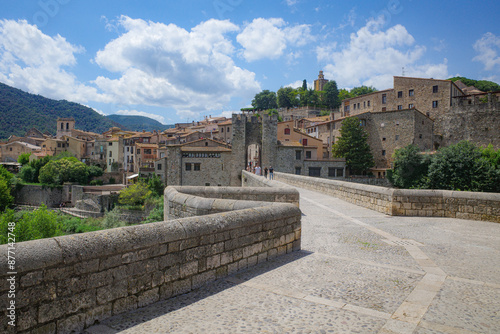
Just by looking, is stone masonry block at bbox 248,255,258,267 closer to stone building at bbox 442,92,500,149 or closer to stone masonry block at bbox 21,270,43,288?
stone masonry block at bbox 21,270,43,288

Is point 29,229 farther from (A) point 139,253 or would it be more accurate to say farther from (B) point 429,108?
(B) point 429,108

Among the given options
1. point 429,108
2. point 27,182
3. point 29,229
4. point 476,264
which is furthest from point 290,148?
point 27,182

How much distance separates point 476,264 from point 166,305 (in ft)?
18.7

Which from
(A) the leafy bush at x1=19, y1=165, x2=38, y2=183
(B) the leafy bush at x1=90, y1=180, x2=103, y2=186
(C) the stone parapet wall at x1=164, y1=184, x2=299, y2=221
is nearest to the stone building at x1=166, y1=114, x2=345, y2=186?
(B) the leafy bush at x1=90, y1=180, x2=103, y2=186

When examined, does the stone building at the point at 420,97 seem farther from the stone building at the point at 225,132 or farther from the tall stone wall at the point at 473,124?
the stone building at the point at 225,132

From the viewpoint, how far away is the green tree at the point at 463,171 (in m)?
28.2

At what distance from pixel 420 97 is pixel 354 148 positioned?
51.4 ft

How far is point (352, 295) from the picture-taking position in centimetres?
455

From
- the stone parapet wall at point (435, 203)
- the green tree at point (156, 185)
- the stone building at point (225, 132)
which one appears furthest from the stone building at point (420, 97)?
the stone parapet wall at point (435, 203)

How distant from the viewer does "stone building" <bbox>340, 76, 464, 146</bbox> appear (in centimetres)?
5288

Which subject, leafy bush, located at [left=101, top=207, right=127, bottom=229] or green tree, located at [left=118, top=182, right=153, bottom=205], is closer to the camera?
leafy bush, located at [left=101, top=207, right=127, bottom=229]

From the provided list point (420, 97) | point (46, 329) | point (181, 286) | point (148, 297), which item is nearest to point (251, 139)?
Result: point (420, 97)

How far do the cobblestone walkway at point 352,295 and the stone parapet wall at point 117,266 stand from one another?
0.20 metres

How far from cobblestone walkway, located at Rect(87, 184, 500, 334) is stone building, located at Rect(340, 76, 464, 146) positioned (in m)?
53.1
